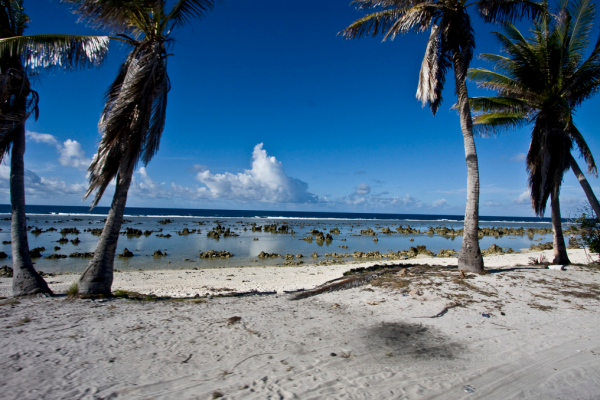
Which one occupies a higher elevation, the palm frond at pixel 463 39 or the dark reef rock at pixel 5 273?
the palm frond at pixel 463 39

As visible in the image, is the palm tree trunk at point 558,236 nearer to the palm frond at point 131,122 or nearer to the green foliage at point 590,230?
the green foliage at point 590,230

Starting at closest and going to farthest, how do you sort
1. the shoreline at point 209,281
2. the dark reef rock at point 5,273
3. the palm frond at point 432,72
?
1. the palm frond at point 432,72
2. the shoreline at point 209,281
3. the dark reef rock at point 5,273

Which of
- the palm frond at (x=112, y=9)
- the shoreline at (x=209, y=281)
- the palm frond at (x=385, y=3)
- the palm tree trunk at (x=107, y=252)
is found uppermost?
the palm frond at (x=385, y=3)

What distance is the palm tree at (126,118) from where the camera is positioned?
6.84 m

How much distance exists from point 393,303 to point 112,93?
318 inches

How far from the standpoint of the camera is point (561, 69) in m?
10.5

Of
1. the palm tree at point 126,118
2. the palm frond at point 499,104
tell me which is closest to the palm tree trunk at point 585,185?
the palm frond at point 499,104

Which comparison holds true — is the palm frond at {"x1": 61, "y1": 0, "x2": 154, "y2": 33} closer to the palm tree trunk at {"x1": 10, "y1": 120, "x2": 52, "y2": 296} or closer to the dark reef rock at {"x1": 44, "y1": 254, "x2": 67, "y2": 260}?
the palm tree trunk at {"x1": 10, "y1": 120, "x2": 52, "y2": 296}

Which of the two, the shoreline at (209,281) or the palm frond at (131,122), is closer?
the palm frond at (131,122)

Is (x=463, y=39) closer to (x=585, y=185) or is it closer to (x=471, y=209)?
(x=471, y=209)

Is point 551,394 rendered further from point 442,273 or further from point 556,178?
point 556,178

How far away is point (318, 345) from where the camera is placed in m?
4.43

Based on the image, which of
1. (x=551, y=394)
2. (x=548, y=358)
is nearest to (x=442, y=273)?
(x=548, y=358)

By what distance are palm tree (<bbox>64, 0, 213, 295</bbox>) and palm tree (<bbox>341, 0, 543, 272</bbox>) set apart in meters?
5.91
